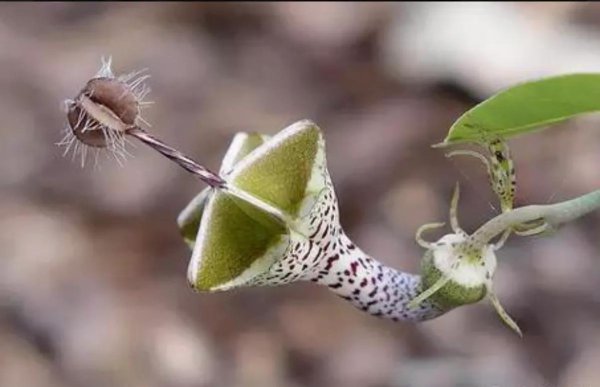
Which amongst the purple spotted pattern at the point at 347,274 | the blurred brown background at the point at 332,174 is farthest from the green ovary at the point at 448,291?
the blurred brown background at the point at 332,174

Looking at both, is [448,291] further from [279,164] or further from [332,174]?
[332,174]

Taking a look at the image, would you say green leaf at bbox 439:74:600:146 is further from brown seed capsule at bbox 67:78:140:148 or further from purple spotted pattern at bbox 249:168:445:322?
brown seed capsule at bbox 67:78:140:148

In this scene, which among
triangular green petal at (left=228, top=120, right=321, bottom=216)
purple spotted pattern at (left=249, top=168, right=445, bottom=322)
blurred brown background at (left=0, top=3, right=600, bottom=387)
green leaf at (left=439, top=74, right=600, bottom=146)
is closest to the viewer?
green leaf at (left=439, top=74, right=600, bottom=146)

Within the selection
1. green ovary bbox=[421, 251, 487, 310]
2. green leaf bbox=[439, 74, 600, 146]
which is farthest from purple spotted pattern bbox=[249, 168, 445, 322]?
green leaf bbox=[439, 74, 600, 146]

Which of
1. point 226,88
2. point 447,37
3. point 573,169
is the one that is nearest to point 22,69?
point 226,88

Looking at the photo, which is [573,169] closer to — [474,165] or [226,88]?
[474,165]

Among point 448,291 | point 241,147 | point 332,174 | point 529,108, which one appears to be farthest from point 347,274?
point 332,174

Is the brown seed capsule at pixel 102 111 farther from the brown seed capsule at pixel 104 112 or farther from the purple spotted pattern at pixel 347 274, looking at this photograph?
the purple spotted pattern at pixel 347 274
